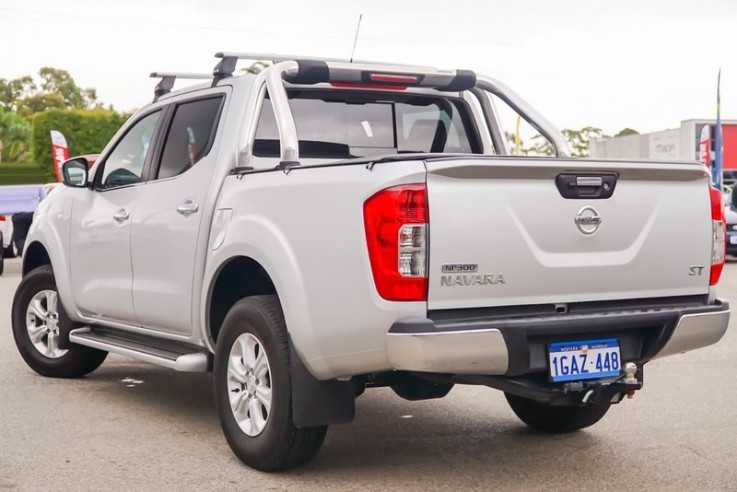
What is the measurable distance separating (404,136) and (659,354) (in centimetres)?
205

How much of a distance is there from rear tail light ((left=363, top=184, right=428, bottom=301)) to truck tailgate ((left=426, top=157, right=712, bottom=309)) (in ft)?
0.14

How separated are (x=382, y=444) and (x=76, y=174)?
9.08 ft

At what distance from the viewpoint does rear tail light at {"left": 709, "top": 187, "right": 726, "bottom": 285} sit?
18.1 feet

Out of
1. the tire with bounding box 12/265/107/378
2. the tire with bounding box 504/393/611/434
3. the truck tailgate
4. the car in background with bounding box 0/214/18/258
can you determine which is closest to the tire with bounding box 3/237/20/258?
the car in background with bounding box 0/214/18/258

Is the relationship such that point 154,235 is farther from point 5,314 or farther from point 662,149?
point 662,149

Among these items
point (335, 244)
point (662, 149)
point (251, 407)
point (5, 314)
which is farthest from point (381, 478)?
point (662, 149)

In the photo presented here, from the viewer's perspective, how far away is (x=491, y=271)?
4754mm

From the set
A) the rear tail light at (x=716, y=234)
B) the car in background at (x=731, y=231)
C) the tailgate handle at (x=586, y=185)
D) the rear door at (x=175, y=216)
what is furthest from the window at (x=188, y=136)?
the car in background at (x=731, y=231)

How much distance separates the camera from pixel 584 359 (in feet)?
16.5

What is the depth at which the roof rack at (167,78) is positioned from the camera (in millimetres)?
7348

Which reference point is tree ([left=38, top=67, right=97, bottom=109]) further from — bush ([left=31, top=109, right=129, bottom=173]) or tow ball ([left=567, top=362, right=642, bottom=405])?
tow ball ([left=567, top=362, right=642, bottom=405])

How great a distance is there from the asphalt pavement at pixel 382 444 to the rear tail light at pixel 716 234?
928 mm

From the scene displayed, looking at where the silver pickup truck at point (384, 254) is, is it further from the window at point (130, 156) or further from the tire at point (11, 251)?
the tire at point (11, 251)

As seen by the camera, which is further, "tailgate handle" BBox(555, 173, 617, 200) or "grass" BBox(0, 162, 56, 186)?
"grass" BBox(0, 162, 56, 186)
